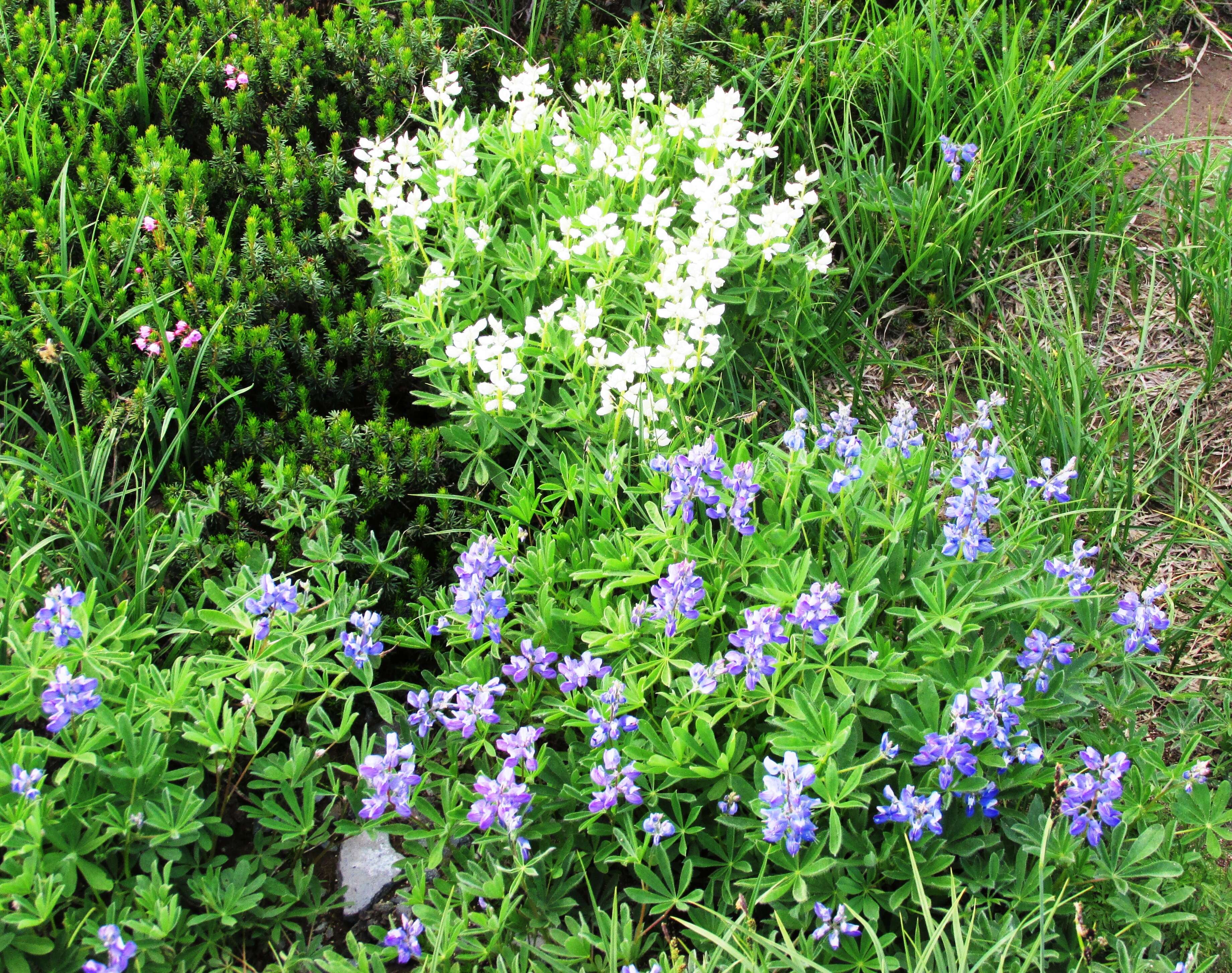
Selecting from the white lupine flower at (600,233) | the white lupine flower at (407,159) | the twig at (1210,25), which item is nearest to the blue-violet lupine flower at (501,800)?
the white lupine flower at (600,233)

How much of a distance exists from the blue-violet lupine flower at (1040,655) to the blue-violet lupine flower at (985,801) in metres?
0.24

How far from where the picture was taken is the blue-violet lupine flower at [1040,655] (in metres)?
2.13

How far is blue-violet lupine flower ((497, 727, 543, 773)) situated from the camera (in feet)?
6.66

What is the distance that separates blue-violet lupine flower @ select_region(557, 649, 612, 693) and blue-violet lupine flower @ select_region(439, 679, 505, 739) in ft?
0.45

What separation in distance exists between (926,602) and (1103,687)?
1.89 ft

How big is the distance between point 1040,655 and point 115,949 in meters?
1.87

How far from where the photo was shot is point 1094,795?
2.00m

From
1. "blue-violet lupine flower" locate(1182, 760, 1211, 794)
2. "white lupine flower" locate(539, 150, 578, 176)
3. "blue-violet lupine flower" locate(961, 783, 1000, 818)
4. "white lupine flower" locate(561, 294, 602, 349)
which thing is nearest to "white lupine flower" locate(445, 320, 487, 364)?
"white lupine flower" locate(561, 294, 602, 349)

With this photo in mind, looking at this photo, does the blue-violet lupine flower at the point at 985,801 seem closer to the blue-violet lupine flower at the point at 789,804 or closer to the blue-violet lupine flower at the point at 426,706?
the blue-violet lupine flower at the point at 789,804

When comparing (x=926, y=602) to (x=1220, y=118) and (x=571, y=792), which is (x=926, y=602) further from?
(x=1220, y=118)

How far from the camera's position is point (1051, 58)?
3973 millimetres

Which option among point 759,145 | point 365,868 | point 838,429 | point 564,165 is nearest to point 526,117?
point 564,165

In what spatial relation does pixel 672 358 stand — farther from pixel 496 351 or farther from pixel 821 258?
pixel 821 258

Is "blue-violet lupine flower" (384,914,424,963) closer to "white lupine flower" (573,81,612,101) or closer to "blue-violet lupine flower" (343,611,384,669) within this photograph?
"blue-violet lupine flower" (343,611,384,669)
